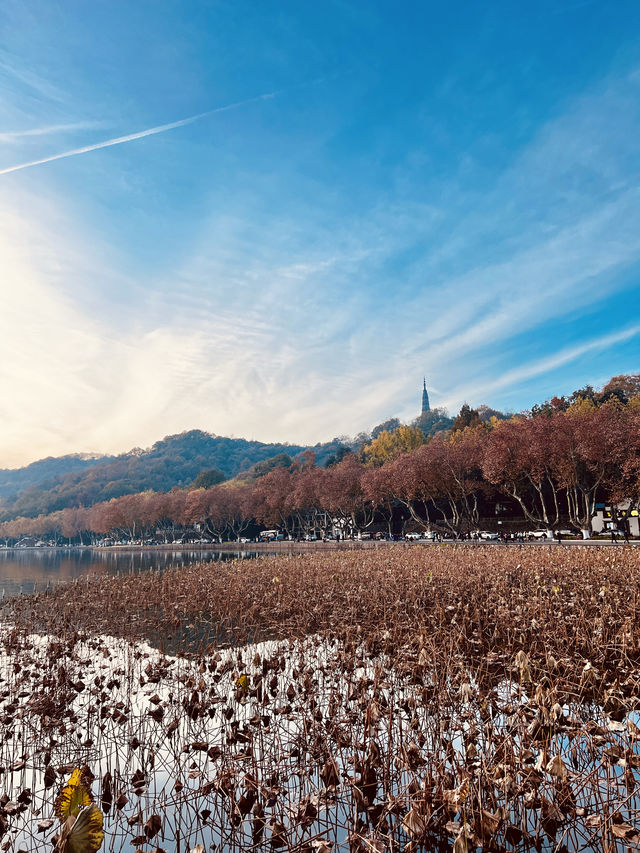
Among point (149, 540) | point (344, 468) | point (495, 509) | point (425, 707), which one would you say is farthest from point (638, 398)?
point (149, 540)

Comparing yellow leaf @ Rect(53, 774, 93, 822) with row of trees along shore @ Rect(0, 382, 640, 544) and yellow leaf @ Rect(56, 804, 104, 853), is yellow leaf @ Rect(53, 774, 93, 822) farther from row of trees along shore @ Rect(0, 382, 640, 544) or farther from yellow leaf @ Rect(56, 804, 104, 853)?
row of trees along shore @ Rect(0, 382, 640, 544)

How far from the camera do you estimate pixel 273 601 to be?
1059cm

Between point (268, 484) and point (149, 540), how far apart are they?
40.8 meters

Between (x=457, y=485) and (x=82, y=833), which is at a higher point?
(x=457, y=485)

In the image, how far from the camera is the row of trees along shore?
3503 cm

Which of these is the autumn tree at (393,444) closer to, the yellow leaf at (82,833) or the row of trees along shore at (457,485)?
the row of trees along shore at (457,485)

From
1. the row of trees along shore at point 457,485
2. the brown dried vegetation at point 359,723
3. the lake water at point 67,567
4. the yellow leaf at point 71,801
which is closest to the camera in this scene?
the yellow leaf at point 71,801

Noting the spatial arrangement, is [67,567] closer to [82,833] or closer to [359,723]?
[359,723]

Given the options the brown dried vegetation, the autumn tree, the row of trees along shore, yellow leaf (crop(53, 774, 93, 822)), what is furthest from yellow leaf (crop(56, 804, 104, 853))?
the autumn tree

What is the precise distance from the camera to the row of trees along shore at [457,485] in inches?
1379

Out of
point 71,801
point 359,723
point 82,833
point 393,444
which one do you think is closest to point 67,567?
point 359,723

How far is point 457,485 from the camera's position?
153 feet

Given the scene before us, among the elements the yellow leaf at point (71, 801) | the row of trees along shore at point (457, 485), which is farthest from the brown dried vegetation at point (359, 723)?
the row of trees along shore at point (457, 485)

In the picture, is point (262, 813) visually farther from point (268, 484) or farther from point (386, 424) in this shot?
point (386, 424)
